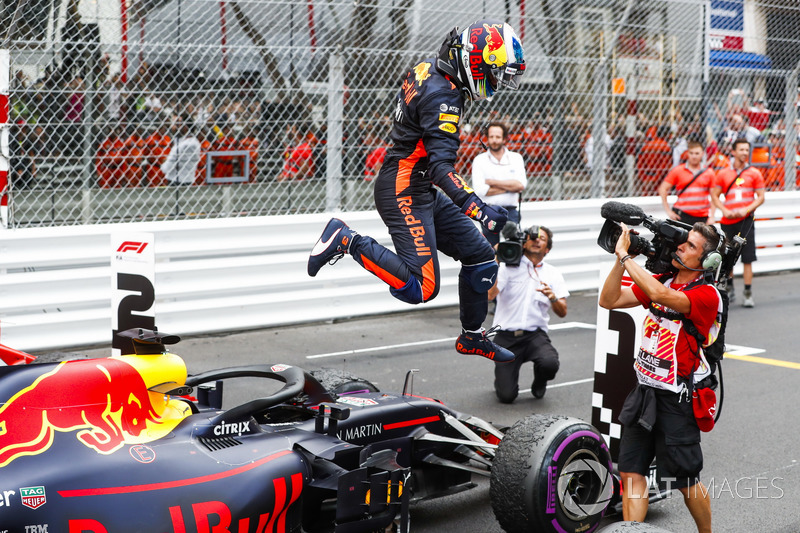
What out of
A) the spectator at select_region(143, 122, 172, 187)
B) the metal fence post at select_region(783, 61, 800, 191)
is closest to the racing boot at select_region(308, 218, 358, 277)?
the spectator at select_region(143, 122, 172, 187)

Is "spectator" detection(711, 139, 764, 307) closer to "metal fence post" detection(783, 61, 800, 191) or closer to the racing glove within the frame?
"metal fence post" detection(783, 61, 800, 191)

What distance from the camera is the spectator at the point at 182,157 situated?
8.88 m

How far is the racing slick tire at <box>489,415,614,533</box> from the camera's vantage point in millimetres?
3877

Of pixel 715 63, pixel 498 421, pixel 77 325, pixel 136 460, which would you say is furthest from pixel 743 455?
pixel 715 63

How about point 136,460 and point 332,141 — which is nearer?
point 136,460

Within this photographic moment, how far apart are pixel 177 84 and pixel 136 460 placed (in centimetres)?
612

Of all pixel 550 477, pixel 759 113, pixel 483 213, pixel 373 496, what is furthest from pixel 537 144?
pixel 373 496

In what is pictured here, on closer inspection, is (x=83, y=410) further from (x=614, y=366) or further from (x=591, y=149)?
(x=591, y=149)

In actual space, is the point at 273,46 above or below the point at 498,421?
above

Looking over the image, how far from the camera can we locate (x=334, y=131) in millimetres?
9414

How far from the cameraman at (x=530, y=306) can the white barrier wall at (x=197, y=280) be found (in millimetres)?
2833

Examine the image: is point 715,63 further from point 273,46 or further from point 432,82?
point 432,82

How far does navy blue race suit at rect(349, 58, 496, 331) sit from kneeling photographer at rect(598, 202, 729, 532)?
37.9 inches

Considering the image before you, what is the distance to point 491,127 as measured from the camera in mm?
9531
